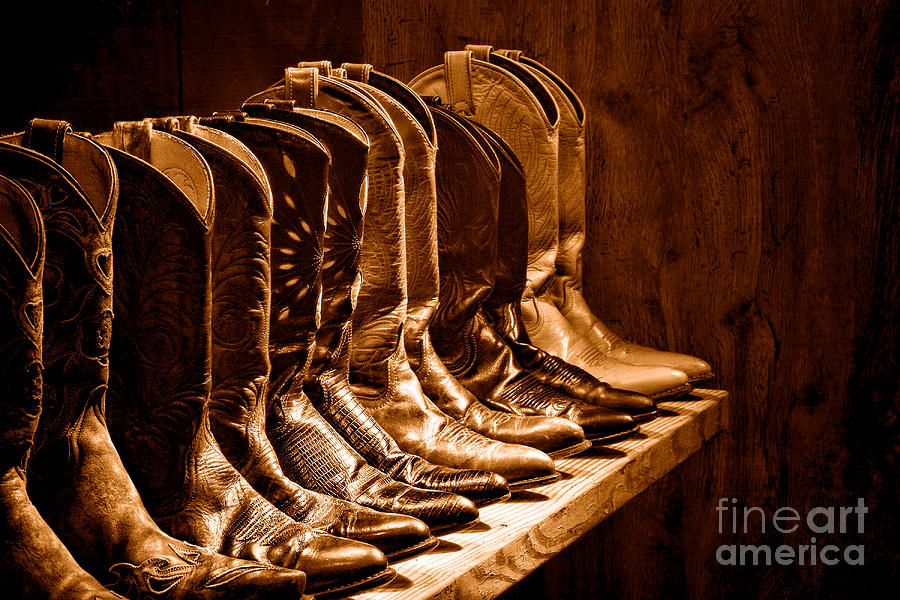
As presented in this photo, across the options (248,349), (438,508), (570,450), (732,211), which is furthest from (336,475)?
(732,211)

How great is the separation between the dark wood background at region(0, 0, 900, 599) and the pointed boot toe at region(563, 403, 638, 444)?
2.59 ft

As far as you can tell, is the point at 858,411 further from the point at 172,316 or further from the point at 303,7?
the point at 172,316

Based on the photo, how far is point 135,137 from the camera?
117 centimetres

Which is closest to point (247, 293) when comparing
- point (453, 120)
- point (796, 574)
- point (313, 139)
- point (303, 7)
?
point (313, 139)

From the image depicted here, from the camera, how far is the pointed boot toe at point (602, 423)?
1822 mm

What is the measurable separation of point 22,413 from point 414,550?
537 millimetres

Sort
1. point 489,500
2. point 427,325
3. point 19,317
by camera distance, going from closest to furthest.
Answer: point 19,317
point 489,500
point 427,325

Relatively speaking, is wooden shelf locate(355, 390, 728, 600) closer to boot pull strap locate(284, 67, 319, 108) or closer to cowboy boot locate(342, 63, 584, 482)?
cowboy boot locate(342, 63, 584, 482)

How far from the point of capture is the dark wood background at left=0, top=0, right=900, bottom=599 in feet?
7.63

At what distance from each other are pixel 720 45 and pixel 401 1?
2.92 ft

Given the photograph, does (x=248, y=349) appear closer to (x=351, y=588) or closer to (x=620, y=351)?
(x=351, y=588)

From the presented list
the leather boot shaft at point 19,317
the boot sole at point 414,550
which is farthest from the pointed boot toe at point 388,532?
the leather boot shaft at point 19,317

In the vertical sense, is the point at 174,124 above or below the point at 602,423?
above

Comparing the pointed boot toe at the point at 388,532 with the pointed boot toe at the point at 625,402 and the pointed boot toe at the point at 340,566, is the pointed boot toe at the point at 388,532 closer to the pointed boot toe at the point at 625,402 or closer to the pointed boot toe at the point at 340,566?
the pointed boot toe at the point at 340,566
